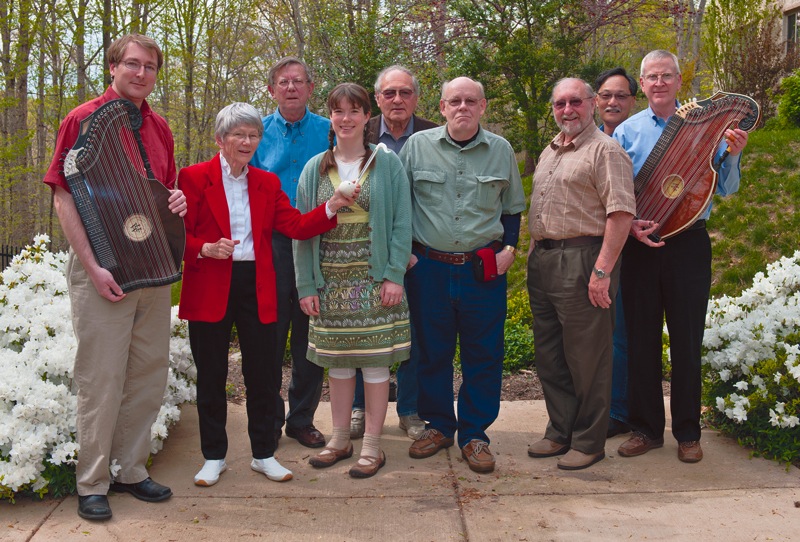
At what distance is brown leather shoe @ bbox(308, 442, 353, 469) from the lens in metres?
4.22

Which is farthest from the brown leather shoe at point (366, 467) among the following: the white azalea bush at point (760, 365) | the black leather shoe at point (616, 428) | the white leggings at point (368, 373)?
the white azalea bush at point (760, 365)

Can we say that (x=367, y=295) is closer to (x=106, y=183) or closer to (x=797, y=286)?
(x=106, y=183)

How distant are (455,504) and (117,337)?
1885 mm

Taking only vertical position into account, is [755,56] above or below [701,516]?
above

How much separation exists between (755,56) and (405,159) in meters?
13.4

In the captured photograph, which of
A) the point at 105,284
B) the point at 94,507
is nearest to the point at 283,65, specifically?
the point at 105,284

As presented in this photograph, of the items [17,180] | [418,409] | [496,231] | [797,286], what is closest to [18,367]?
[418,409]

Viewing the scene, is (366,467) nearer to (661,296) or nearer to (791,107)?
(661,296)

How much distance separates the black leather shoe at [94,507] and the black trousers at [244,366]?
61 centimetres

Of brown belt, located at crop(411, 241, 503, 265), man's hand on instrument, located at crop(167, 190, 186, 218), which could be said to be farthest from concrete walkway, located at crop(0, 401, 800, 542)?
man's hand on instrument, located at crop(167, 190, 186, 218)

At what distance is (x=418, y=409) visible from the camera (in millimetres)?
4594

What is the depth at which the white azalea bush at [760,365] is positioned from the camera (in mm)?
4246

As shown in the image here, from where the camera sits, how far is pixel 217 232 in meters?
3.85

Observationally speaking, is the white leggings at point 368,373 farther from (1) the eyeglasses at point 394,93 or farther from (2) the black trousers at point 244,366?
(1) the eyeglasses at point 394,93
